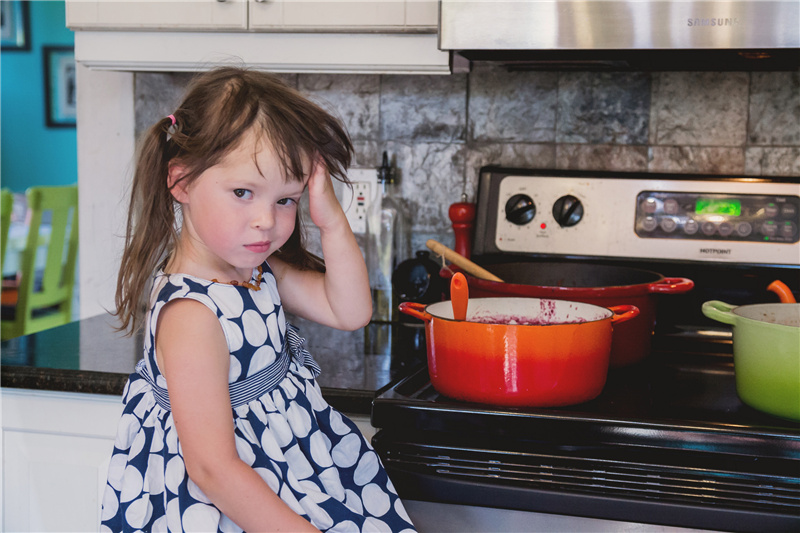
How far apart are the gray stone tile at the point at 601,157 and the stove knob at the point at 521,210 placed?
13 centimetres

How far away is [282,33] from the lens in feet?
4.49

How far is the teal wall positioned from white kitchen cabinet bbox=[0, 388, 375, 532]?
4864 millimetres

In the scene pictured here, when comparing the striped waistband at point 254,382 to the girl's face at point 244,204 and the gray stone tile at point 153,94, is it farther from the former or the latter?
the gray stone tile at point 153,94

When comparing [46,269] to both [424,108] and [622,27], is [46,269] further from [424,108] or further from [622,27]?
[622,27]

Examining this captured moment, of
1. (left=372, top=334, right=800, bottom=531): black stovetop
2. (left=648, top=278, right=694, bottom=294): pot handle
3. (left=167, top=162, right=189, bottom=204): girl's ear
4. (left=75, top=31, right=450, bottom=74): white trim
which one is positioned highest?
(left=75, top=31, right=450, bottom=74): white trim

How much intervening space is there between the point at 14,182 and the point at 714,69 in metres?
5.51

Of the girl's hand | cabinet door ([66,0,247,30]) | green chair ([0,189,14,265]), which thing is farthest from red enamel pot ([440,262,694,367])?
green chair ([0,189,14,265])

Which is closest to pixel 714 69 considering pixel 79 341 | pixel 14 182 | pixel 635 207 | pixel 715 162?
pixel 715 162

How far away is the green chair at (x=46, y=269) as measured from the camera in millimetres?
3273

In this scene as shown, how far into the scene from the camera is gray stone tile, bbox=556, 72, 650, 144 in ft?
4.97

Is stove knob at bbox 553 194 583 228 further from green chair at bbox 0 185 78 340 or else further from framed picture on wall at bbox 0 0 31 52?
framed picture on wall at bbox 0 0 31 52

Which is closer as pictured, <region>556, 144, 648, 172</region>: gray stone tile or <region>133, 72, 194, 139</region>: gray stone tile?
<region>556, 144, 648, 172</region>: gray stone tile

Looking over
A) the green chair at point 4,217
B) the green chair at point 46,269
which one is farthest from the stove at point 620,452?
the green chair at point 4,217

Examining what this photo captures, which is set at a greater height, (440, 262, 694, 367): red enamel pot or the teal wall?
the teal wall
